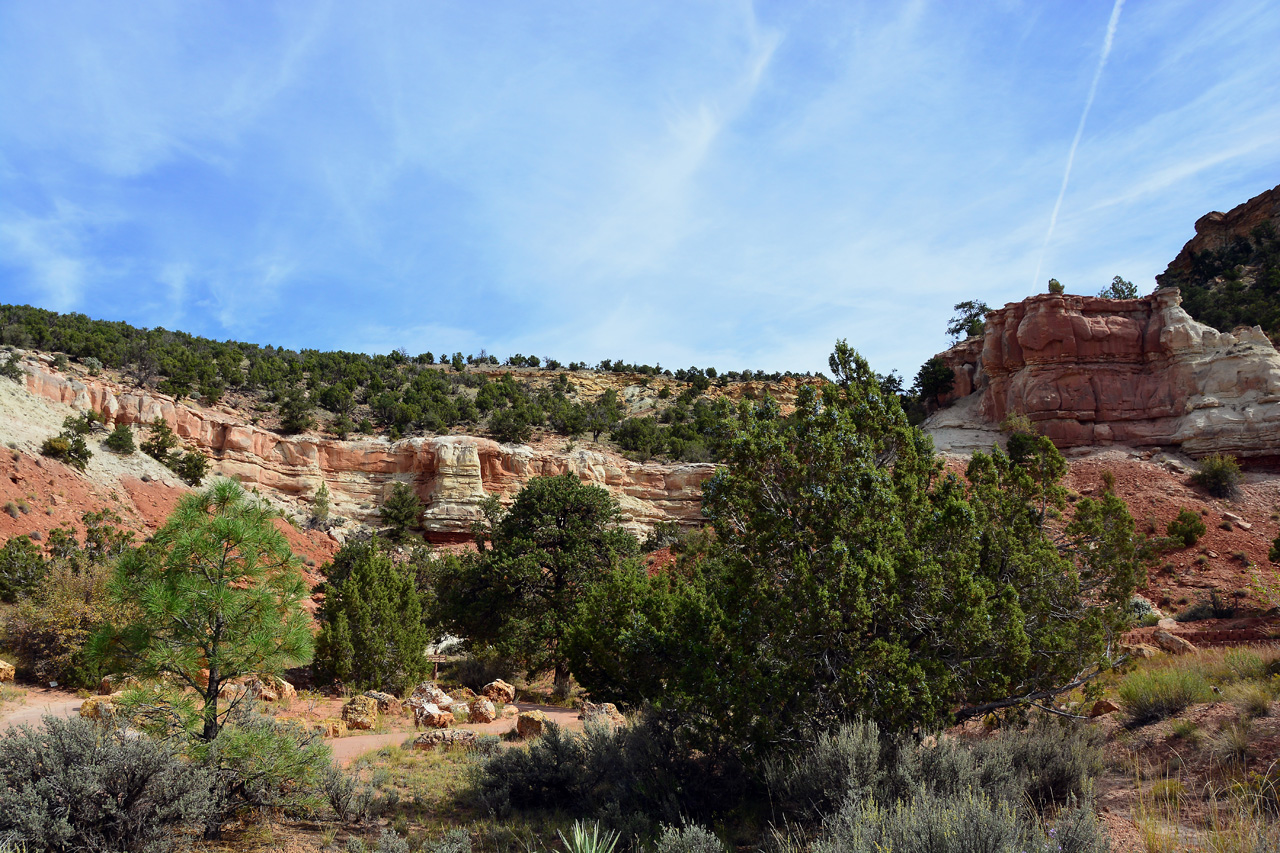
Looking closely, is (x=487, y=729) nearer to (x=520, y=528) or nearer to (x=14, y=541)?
(x=520, y=528)

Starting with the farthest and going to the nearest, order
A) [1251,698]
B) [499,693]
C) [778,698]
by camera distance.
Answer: [499,693], [1251,698], [778,698]

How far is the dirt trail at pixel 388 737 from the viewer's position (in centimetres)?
1136

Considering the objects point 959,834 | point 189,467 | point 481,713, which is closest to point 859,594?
point 959,834

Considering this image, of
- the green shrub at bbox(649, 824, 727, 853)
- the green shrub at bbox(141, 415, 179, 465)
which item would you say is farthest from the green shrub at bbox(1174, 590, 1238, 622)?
the green shrub at bbox(141, 415, 179, 465)

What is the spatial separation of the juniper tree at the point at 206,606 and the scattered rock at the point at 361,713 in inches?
275

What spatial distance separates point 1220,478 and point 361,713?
41895 millimetres

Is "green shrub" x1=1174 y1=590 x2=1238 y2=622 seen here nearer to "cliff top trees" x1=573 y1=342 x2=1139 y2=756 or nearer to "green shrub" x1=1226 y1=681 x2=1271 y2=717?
"green shrub" x1=1226 y1=681 x2=1271 y2=717

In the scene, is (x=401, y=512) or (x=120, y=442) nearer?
(x=120, y=442)

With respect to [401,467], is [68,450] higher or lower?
higher

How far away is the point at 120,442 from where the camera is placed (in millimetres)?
33281

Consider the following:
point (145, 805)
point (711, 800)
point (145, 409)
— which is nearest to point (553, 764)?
point (711, 800)

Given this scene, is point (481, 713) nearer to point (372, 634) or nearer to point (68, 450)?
point (372, 634)

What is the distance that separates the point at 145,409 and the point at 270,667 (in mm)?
37156

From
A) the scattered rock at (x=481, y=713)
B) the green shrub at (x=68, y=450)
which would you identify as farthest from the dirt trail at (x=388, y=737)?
the green shrub at (x=68, y=450)
